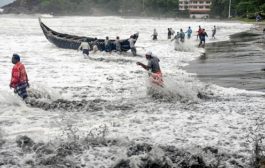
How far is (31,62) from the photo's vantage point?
22641 millimetres

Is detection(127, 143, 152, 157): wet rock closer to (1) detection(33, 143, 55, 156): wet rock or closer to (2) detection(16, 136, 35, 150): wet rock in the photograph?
(1) detection(33, 143, 55, 156): wet rock

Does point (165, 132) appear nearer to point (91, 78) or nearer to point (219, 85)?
point (219, 85)

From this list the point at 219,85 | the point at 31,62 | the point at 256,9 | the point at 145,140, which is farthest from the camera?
the point at 256,9

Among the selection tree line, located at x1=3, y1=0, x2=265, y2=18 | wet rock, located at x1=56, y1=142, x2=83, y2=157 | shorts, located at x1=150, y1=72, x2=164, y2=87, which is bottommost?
wet rock, located at x1=56, y1=142, x2=83, y2=157

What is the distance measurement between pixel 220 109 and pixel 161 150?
3.97 metres

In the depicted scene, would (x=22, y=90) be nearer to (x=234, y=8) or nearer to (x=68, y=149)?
(x=68, y=149)

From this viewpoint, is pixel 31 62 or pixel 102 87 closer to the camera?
pixel 102 87

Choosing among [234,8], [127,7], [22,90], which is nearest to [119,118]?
[22,90]

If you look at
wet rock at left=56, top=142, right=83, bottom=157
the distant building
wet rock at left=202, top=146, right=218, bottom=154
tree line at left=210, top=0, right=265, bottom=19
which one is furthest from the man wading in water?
the distant building

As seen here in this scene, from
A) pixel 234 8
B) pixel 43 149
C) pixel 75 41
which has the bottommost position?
pixel 43 149

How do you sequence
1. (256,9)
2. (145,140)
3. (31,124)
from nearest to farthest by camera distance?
(145,140)
(31,124)
(256,9)

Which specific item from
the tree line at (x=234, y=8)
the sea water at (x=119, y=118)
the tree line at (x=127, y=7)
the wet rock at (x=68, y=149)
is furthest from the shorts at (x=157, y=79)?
the tree line at (x=127, y=7)

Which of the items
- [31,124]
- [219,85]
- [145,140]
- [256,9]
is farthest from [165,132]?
[256,9]

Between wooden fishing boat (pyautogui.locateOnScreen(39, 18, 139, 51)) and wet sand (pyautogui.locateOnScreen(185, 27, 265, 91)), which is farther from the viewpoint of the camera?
wooden fishing boat (pyautogui.locateOnScreen(39, 18, 139, 51))
